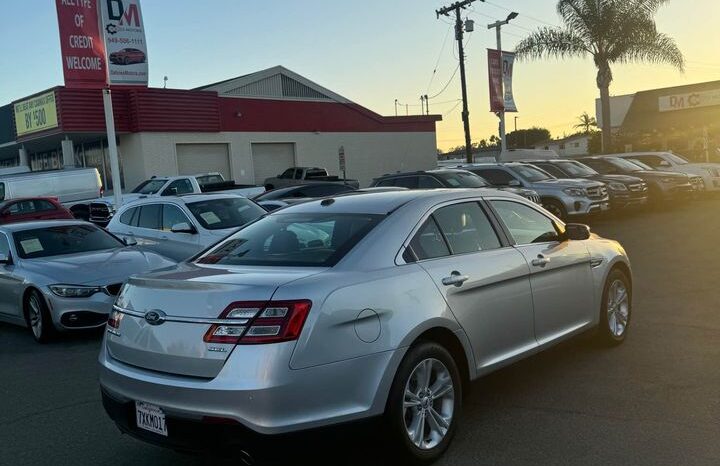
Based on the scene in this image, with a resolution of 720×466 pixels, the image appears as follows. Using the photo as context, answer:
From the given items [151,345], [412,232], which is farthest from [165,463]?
[412,232]

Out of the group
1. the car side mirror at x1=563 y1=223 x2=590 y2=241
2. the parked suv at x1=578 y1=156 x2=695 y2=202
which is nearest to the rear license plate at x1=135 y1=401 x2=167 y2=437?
the car side mirror at x1=563 y1=223 x2=590 y2=241

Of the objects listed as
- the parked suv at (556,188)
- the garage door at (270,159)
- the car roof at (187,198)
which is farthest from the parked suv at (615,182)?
the garage door at (270,159)

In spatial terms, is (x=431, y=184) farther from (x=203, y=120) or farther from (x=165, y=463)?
(x=203, y=120)

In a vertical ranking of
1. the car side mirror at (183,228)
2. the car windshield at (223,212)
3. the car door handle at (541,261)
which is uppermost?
the car windshield at (223,212)

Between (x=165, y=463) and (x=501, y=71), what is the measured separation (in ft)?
93.2

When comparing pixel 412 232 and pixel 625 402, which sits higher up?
pixel 412 232

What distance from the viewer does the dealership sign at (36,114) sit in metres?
28.1

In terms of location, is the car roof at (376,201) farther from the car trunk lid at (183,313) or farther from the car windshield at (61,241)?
the car windshield at (61,241)

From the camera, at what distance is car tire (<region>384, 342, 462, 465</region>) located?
12.3 ft

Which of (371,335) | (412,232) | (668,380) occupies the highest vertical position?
(412,232)

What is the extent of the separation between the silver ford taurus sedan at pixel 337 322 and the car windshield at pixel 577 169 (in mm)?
15096

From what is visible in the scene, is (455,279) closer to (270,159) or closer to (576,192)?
(576,192)

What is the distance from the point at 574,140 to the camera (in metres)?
93.8

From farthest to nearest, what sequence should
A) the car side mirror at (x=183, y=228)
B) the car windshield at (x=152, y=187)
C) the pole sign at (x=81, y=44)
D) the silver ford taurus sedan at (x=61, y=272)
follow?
the car windshield at (x=152, y=187)
the pole sign at (x=81, y=44)
the car side mirror at (x=183, y=228)
the silver ford taurus sedan at (x=61, y=272)
